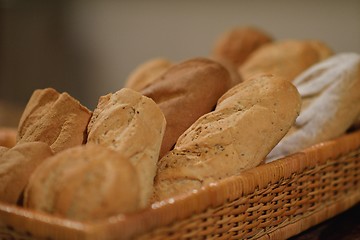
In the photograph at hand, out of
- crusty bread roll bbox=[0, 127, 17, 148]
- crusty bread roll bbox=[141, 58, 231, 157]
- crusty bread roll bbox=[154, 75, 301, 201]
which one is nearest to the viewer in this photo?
crusty bread roll bbox=[154, 75, 301, 201]

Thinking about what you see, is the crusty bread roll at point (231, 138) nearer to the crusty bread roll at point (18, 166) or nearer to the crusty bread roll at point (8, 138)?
the crusty bread roll at point (18, 166)

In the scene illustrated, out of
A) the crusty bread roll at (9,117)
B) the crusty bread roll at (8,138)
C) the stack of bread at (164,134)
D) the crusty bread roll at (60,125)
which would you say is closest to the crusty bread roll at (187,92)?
the stack of bread at (164,134)

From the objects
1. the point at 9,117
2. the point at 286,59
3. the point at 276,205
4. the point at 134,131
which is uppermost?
the point at 134,131

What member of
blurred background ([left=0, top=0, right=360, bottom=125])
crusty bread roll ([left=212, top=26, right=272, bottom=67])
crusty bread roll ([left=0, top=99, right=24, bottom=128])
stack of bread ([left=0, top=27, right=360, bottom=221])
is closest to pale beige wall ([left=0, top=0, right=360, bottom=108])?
blurred background ([left=0, top=0, right=360, bottom=125])

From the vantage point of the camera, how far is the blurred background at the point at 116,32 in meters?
2.10

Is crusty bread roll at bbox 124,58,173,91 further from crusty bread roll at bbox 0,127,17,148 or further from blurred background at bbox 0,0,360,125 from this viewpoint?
blurred background at bbox 0,0,360,125

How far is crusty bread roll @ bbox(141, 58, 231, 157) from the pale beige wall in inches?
34.3

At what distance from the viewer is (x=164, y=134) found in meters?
1.18

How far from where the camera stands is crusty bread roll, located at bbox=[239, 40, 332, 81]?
1.71 m

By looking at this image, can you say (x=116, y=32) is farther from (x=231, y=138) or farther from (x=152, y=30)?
(x=231, y=138)

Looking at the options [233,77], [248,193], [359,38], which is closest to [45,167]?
[248,193]

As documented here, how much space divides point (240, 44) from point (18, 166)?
119 cm

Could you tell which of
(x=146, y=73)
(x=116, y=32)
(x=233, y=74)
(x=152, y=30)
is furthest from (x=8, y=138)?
(x=116, y=32)

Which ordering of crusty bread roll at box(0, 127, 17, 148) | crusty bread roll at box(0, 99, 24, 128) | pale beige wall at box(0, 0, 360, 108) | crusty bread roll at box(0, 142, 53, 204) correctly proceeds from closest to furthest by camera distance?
crusty bread roll at box(0, 142, 53, 204) → crusty bread roll at box(0, 127, 17, 148) → pale beige wall at box(0, 0, 360, 108) → crusty bread roll at box(0, 99, 24, 128)
